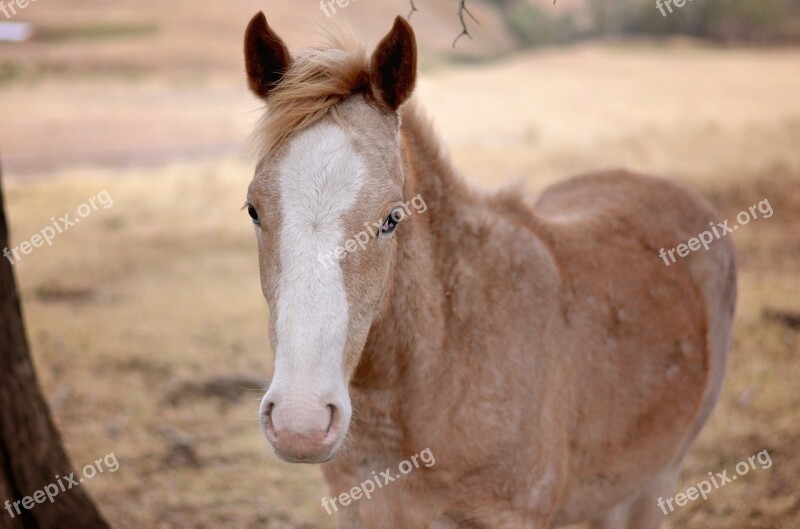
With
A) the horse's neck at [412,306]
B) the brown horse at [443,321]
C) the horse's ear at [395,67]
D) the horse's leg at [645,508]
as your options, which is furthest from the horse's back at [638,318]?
the horse's ear at [395,67]

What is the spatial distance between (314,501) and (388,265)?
9.65ft

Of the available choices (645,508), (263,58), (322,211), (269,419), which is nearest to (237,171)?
(645,508)

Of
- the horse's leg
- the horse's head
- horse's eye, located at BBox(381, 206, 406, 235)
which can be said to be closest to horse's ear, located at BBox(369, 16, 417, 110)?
the horse's head

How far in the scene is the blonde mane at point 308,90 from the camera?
2.49m

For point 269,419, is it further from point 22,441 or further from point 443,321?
point 22,441

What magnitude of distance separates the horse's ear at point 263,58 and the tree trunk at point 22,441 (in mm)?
1941

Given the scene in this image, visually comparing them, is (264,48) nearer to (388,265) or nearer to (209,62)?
(388,265)

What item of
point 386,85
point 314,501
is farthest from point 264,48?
point 314,501

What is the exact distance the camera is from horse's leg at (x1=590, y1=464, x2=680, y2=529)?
3891 mm

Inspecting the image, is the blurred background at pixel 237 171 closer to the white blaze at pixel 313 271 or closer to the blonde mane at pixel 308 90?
the blonde mane at pixel 308 90

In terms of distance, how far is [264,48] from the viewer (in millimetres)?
2646

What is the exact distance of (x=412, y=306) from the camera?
2.79 meters

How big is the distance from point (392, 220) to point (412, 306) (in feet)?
1.43

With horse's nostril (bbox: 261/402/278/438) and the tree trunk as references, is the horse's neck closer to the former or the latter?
horse's nostril (bbox: 261/402/278/438)
